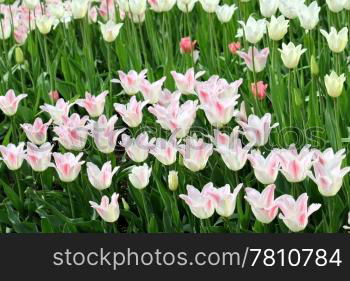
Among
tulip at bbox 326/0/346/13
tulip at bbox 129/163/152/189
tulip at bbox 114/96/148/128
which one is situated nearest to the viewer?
tulip at bbox 129/163/152/189

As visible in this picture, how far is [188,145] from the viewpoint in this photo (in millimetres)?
2654

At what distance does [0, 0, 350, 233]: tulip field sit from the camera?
8.16 ft

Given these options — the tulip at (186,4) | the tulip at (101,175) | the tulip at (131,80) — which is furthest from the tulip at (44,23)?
the tulip at (101,175)

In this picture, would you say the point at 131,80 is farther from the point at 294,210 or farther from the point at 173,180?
the point at 294,210

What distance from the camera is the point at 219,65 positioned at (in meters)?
3.54

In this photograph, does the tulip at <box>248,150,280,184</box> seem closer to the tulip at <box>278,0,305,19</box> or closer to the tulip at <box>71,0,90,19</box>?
the tulip at <box>278,0,305,19</box>

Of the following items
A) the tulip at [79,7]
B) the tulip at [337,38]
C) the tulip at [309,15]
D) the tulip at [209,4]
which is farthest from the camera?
the tulip at [79,7]

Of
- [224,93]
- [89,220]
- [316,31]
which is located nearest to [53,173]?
[89,220]

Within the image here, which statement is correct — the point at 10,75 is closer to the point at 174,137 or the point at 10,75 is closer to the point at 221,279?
the point at 174,137

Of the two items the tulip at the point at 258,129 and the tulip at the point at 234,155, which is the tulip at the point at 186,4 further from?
the tulip at the point at 234,155

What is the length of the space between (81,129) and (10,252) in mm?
483

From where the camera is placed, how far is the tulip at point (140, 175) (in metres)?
2.59

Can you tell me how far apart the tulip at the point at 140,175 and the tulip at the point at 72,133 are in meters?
0.29

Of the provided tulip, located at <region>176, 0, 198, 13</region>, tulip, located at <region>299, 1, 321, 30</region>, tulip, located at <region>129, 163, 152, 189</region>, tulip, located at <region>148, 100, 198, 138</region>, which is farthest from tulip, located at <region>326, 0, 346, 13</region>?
tulip, located at <region>129, 163, 152, 189</region>
